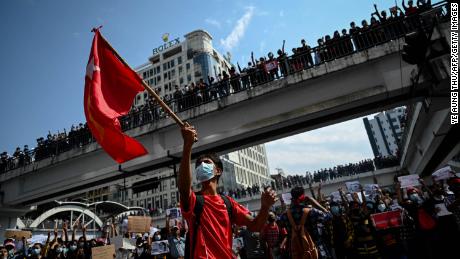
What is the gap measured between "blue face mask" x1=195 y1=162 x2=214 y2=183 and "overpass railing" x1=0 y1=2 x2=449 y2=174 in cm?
939

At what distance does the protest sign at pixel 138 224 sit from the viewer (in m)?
10.6

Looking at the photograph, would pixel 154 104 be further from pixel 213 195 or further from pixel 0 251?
pixel 213 195

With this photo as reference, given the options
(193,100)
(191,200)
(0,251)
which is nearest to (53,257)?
(0,251)

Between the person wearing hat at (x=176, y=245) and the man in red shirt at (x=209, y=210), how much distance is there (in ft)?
19.3

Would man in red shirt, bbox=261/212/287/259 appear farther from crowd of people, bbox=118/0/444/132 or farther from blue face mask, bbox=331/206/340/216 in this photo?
crowd of people, bbox=118/0/444/132

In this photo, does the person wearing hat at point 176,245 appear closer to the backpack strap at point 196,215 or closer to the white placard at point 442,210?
the backpack strap at point 196,215

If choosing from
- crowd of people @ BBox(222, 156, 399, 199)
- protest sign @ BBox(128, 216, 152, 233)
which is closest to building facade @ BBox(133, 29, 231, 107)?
crowd of people @ BBox(222, 156, 399, 199)

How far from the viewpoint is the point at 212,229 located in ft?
8.43

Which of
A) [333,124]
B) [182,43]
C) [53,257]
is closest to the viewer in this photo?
[53,257]

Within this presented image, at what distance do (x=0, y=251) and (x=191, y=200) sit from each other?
840cm

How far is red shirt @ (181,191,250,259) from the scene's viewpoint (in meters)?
2.49

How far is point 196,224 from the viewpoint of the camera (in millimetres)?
2553

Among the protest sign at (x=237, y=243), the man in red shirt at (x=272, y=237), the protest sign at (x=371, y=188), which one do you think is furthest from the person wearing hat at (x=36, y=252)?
the protest sign at (x=371, y=188)

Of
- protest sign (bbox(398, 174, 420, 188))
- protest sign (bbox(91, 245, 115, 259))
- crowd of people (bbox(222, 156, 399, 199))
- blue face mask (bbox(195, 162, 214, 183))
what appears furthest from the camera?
crowd of people (bbox(222, 156, 399, 199))
